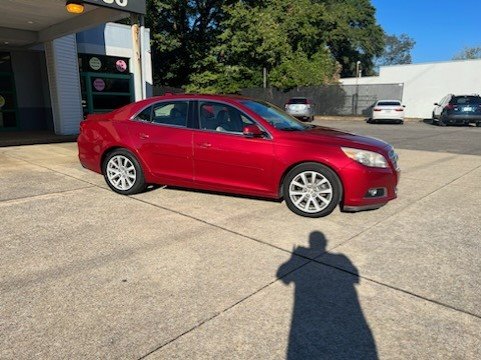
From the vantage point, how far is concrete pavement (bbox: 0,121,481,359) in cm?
257

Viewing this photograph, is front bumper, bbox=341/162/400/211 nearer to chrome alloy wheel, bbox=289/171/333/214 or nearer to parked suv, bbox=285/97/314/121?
chrome alloy wheel, bbox=289/171/333/214

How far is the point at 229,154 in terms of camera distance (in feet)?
17.4

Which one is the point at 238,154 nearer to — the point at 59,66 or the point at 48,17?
the point at 48,17

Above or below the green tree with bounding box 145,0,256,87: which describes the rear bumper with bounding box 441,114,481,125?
below

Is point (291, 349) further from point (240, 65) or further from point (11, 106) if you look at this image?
point (240, 65)

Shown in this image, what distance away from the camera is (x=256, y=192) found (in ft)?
17.4

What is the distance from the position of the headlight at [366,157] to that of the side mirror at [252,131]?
1078mm

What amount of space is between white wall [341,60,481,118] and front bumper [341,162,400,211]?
29.5 m

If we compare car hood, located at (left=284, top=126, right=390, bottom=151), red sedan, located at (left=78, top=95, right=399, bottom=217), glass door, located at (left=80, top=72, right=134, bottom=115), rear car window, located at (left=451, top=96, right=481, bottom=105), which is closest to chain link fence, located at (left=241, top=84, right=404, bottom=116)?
rear car window, located at (left=451, top=96, right=481, bottom=105)

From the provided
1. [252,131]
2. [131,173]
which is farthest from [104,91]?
[252,131]

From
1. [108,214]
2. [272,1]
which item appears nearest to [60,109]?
[108,214]

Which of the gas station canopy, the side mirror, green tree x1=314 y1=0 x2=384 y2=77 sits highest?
green tree x1=314 y1=0 x2=384 y2=77

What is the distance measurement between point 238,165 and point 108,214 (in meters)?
1.81

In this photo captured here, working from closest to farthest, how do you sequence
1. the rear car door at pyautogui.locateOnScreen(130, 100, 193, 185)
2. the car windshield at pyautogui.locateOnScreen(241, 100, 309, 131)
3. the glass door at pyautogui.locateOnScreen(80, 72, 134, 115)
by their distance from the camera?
the car windshield at pyautogui.locateOnScreen(241, 100, 309, 131) → the rear car door at pyautogui.locateOnScreen(130, 100, 193, 185) → the glass door at pyautogui.locateOnScreen(80, 72, 134, 115)
